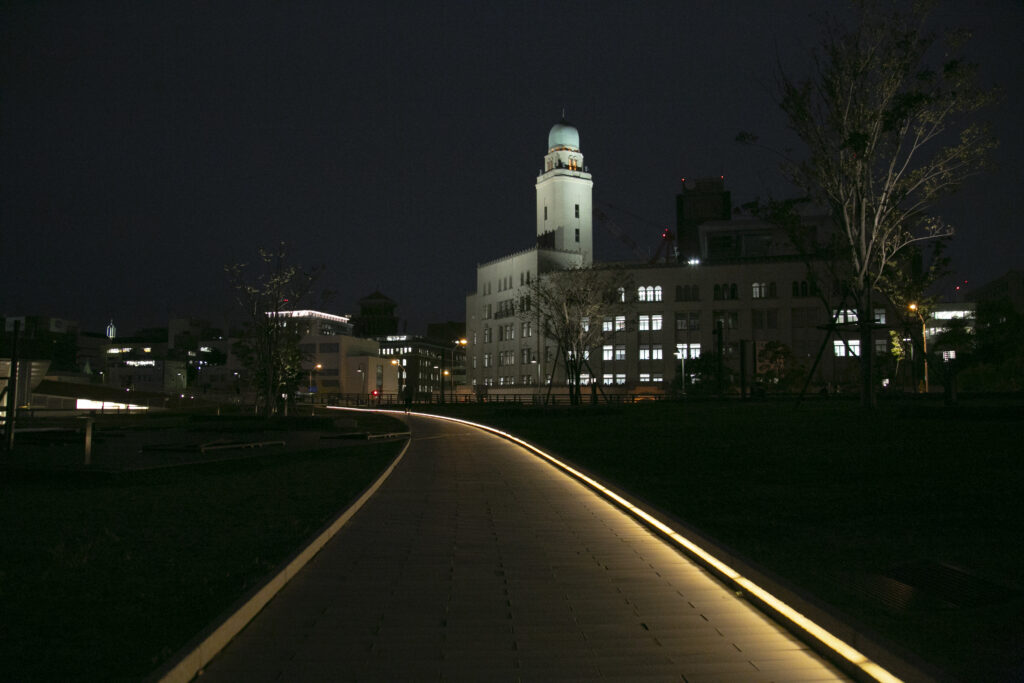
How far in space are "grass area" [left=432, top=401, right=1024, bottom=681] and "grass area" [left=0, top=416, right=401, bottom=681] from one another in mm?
4800

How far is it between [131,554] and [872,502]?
892cm

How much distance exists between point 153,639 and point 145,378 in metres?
139

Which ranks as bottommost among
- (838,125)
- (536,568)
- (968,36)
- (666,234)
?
(536,568)

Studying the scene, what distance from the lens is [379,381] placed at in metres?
117

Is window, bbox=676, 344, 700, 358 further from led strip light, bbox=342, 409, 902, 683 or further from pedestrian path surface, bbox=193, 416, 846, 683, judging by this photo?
pedestrian path surface, bbox=193, 416, 846, 683

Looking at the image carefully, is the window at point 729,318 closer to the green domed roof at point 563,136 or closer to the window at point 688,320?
the window at point 688,320

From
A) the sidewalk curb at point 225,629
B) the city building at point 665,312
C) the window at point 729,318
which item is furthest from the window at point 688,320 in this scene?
the sidewalk curb at point 225,629

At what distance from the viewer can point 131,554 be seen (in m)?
7.64

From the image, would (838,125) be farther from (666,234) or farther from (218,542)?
(666,234)

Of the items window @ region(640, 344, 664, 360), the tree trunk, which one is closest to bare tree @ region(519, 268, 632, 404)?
the tree trunk

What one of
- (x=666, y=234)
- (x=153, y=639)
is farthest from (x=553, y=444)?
(x=666, y=234)

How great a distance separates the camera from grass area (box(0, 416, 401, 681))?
491 cm

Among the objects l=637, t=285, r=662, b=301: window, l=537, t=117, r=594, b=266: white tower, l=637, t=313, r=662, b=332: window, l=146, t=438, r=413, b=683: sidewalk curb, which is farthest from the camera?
l=537, t=117, r=594, b=266: white tower

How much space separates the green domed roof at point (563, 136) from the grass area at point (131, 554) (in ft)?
338
